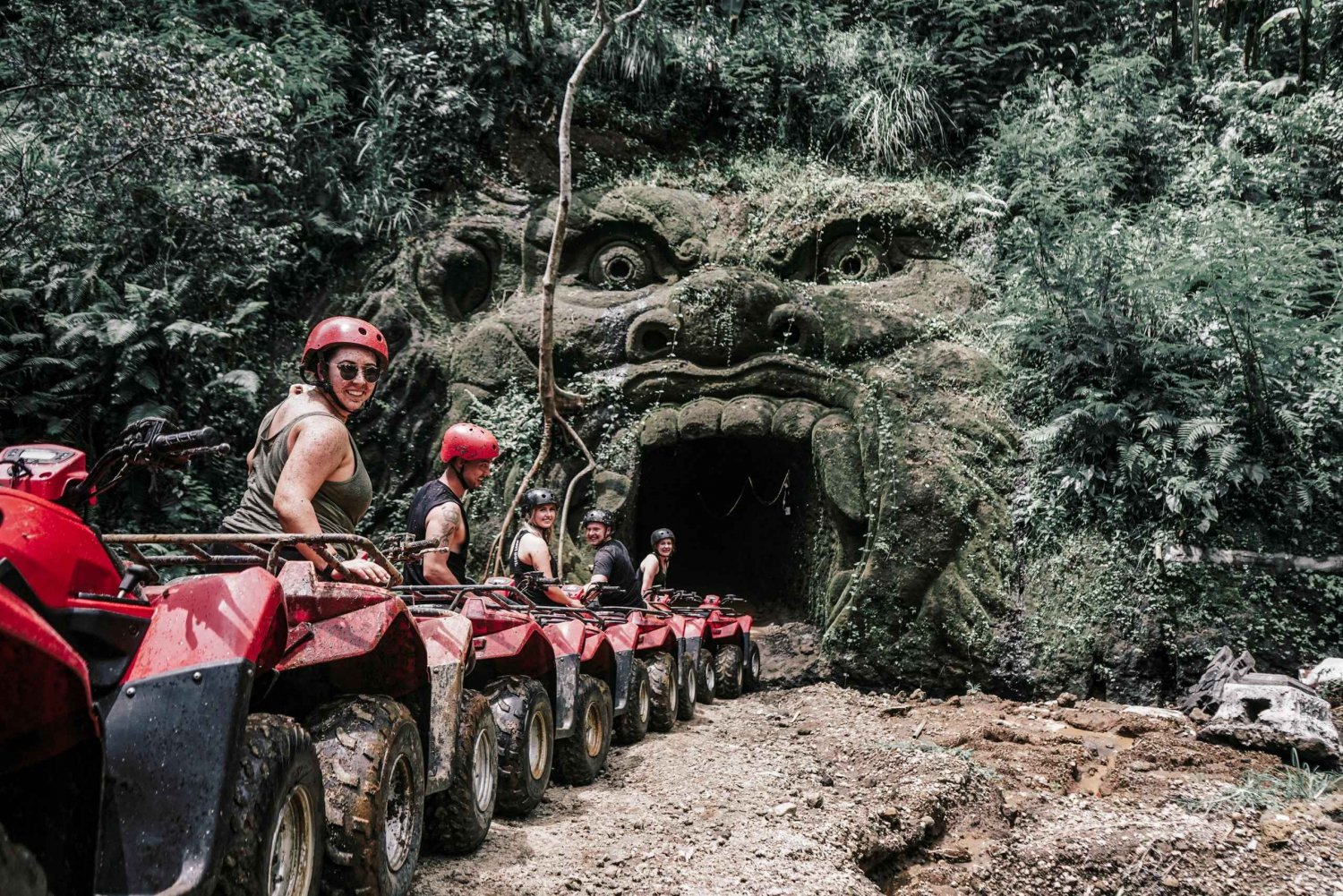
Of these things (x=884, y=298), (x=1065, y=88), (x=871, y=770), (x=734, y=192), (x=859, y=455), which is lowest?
(x=871, y=770)

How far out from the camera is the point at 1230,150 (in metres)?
13.3

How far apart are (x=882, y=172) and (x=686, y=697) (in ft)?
31.5

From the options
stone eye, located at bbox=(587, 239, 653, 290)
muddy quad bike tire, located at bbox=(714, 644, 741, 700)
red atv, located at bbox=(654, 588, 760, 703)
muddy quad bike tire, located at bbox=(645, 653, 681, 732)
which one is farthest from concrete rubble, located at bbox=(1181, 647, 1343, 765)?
stone eye, located at bbox=(587, 239, 653, 290)

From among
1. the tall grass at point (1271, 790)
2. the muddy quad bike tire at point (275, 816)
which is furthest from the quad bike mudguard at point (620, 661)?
the muddy quad bike tire at point (275, 816)

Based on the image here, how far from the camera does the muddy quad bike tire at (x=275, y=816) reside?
81.3 inches

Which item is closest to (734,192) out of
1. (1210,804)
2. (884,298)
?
(884,298)

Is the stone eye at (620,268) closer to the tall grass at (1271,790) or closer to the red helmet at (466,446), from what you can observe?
the red helmet at (466,446)

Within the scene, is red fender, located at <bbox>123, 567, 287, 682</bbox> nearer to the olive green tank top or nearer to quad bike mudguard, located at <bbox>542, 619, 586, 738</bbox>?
the olive green tank top

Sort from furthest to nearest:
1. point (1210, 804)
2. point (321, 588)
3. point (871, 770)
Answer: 1. point (871, 770)
2. point (1210, 804)
3. point (321, 588)

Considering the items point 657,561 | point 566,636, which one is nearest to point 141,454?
point 566,636

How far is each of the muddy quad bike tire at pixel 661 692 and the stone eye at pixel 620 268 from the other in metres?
6.27

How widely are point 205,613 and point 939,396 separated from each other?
384 inches

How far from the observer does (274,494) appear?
129 inches

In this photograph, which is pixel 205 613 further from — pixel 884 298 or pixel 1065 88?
pixel 1065 88
